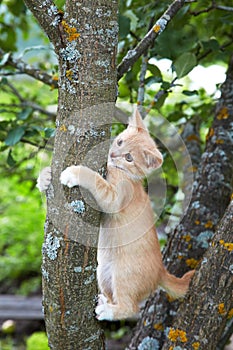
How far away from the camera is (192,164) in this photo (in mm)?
2350

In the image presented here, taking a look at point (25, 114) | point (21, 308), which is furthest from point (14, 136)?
point (21, 308)

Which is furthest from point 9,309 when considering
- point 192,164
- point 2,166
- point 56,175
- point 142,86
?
point 56,175

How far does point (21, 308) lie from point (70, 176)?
9.83ft

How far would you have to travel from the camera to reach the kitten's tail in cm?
166

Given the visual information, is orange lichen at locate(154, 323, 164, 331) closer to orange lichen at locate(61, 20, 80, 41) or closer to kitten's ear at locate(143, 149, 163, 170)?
kitten's ear at locate(143, 149, 163, 170)

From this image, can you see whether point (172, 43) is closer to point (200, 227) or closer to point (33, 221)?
point (200, 227)

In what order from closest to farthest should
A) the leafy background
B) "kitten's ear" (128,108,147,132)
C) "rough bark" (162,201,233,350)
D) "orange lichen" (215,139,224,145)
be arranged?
1. "rough bark" (162,201,233,350)
2. "kitten's ear" (128,108,147,132)
3. the leafy background
4. "orange lichen" (215,139,224,145)

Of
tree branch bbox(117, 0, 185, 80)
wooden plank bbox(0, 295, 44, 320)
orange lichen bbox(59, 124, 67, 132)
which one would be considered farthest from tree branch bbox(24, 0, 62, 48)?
wooden plank bbox(0, 295, 44, 320)

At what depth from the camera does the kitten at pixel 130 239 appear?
1.56m

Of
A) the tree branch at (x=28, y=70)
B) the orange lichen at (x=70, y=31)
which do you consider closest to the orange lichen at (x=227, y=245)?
the orange lichen at (x=70, y=31)

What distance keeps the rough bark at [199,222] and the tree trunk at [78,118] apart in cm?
67

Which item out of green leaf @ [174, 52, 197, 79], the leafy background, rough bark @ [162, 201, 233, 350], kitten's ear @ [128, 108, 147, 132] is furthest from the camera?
the leafy background

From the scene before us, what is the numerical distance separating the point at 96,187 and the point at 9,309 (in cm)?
294

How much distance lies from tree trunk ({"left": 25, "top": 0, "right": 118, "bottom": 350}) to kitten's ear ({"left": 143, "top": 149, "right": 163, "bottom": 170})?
0.26 metres
